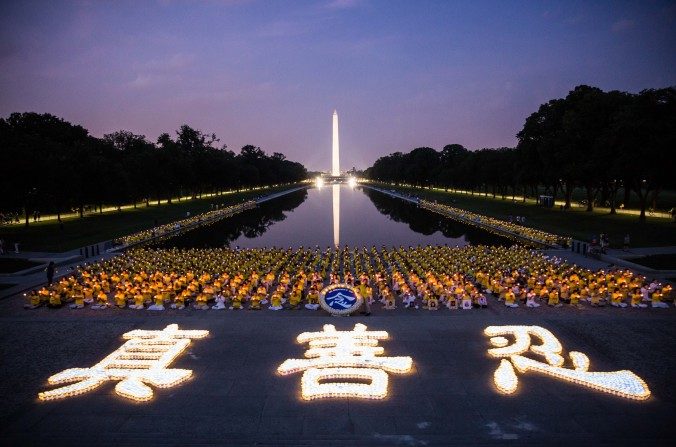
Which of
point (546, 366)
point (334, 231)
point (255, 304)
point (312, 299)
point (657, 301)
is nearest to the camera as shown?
point (546, 366)

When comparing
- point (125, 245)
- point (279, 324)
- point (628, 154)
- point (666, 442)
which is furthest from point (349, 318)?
point (628, 154)

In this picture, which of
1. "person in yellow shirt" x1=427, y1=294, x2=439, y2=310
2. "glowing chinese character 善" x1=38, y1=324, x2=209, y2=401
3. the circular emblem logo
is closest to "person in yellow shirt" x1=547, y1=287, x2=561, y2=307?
"person in yellow shirt" x1=427, y1=294, x2=439, y2=310

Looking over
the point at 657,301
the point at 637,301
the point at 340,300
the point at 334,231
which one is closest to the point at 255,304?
the point at 340,300

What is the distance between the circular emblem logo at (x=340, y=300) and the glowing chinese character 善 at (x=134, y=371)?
7.14 meters

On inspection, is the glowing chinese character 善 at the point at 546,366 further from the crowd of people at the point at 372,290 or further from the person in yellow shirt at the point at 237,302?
the person in yellow shirt at the point at 237,302

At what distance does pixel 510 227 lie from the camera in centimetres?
5806

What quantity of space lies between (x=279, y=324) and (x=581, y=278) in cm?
2097

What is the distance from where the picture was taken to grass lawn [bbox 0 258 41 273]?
33906mm

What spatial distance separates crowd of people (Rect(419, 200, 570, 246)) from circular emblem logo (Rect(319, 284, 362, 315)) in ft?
104

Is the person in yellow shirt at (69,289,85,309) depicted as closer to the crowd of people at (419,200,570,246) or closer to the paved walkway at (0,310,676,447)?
the paved walkway at (0,310,676,447)

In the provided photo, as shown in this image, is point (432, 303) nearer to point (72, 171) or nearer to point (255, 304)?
point (255, 304)

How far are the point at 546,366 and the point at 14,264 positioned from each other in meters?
40.0

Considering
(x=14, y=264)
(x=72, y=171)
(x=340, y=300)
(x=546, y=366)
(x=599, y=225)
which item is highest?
(x=72, y=171)

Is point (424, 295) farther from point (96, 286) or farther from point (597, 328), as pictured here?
point (96, 286)
